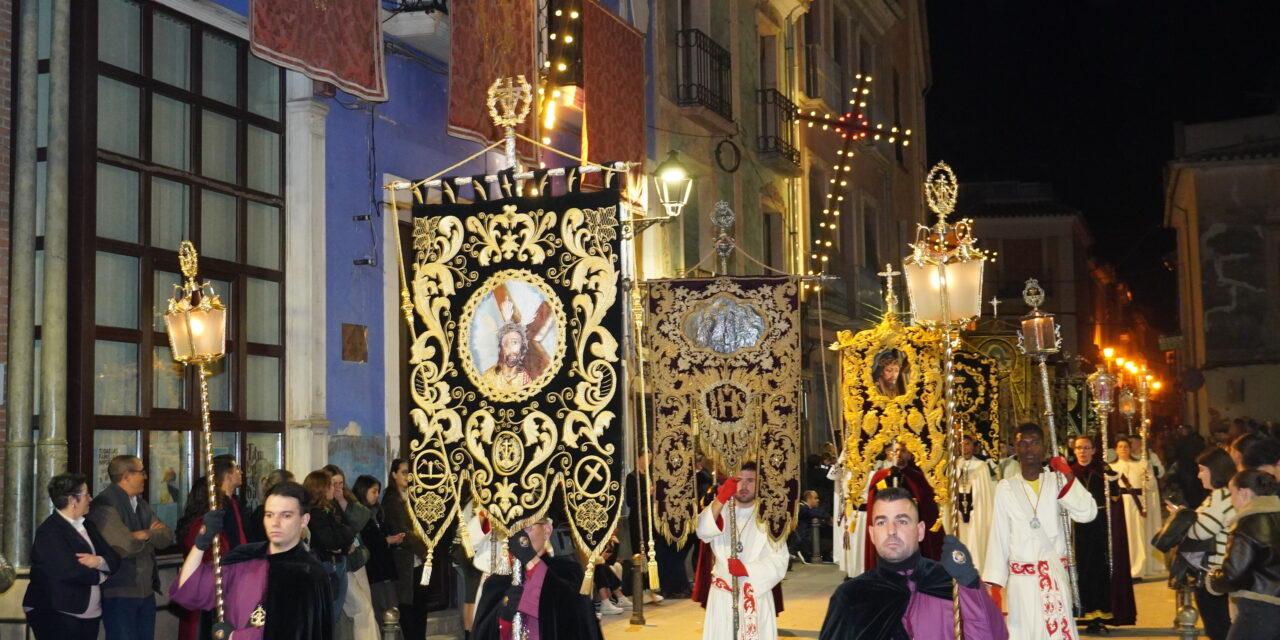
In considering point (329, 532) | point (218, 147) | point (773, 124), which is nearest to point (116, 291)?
point (218, 147)

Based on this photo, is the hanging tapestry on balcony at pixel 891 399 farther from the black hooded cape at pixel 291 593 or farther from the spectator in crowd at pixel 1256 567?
the black hooded cape at pixel 291 593

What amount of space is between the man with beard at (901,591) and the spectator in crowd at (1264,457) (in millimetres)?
3551

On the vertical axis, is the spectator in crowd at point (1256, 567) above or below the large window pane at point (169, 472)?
below

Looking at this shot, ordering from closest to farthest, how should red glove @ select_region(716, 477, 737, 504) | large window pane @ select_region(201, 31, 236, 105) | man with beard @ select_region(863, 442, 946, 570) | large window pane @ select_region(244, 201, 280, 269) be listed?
red glove @ select_region(716, 477, 737, 504), large window pane @ select_region(201, 31, 236, 105), large window pane @ select_region(244, 201, 280, 269), man with beard @ select_region(863, 442, 946, 570)

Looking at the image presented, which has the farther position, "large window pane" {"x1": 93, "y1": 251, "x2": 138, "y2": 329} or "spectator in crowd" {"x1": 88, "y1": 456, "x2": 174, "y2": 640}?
"large window pane" {"x1": 93, "y1": 251, "x2": 138, "y2": 329}

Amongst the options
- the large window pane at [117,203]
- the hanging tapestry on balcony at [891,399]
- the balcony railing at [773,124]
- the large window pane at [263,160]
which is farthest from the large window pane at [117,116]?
the balcony railing at [773,124]

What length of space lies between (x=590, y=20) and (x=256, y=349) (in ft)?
20.2

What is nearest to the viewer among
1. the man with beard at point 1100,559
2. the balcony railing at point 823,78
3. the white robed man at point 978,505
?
the white robed man at point 978,505

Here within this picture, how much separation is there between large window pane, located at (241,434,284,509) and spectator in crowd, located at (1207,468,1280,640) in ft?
23.5

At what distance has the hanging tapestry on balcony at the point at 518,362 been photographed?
Answer: 7.90m

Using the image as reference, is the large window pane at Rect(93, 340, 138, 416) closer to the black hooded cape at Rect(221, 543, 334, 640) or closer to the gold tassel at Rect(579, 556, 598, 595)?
the black hooded cape at Rect(221, 543, 334, 640)

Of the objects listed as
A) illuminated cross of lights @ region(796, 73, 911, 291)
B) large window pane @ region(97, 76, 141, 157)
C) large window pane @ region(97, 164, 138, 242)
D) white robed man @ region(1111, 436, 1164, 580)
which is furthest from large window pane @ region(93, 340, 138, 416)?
illuminated cross of lights @ region(796, 73, 911, 291)

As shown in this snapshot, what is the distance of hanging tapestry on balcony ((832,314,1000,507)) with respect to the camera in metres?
12.6

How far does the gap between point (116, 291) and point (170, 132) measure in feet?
4.49
